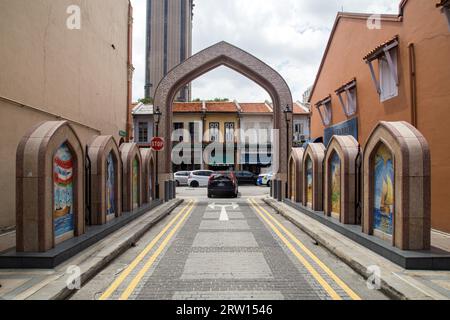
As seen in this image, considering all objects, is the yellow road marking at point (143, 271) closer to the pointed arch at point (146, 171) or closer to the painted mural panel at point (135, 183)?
the painted mural panel at point (135, 183)

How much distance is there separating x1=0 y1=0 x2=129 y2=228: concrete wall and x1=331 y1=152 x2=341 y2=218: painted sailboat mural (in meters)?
8.82

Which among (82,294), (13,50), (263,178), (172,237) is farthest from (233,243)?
(263,178)

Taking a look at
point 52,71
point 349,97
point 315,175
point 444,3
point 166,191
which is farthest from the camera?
point 166,191

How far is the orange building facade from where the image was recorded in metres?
7.66

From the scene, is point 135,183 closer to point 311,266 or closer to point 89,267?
point 89,267

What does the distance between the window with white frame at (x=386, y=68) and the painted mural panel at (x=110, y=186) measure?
888 cm

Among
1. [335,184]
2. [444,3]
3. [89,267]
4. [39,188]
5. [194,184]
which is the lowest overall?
[194,184]

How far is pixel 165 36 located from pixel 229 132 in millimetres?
56211

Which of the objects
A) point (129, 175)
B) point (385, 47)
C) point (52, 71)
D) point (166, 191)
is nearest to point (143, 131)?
point (166, 191)

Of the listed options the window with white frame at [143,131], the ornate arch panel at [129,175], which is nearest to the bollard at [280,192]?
the ornate arch panel at [129,175]

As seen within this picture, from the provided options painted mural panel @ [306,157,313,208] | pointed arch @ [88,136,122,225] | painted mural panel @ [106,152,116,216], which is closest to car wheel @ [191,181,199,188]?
painted mural panel @ [306,157,313,208]

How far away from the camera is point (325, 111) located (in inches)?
660

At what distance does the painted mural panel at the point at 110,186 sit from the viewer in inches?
340

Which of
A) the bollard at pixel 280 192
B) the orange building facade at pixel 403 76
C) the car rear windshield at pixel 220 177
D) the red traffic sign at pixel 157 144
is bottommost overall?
the bollard at pixel 280 192
